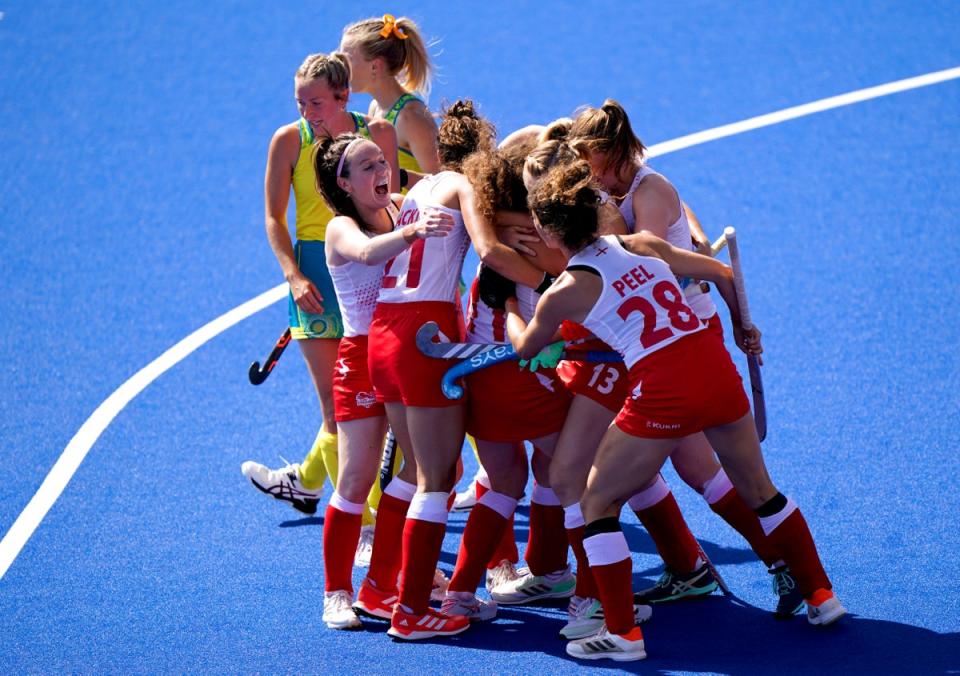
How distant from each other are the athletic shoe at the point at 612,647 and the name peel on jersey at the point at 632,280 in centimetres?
132

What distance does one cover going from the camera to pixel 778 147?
1023 centimetres

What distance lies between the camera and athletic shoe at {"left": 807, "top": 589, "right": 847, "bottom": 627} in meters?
5.02

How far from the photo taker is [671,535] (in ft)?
18.1

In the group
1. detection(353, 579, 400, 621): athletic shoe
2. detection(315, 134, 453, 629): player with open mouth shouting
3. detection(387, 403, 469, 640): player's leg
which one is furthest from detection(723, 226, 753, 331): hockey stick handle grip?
detection(353, 579, 400, 621): athletic shoe

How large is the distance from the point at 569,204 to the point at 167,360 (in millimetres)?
4409

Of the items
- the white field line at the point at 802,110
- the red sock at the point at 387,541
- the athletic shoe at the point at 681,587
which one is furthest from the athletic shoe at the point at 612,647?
the white field line at the point at 802,110

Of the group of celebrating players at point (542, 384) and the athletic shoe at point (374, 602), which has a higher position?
the group of celebrating players at point (542, 384)

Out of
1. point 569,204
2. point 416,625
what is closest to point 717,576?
point 416,625

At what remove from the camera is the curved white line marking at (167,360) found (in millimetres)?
6637

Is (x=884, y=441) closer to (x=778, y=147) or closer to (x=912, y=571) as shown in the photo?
(x=912, y=571)

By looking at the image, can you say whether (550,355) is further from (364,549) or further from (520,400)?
(364,549)

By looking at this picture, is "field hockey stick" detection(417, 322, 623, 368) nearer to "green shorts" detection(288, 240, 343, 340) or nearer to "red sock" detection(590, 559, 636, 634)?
"red sock" detection(590, 559, 636, 634)

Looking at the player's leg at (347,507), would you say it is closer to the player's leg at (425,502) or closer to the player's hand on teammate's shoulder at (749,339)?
the player's leg at (425,502)

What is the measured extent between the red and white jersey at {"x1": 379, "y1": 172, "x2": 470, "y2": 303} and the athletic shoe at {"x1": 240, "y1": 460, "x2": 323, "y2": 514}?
69.1 inches
